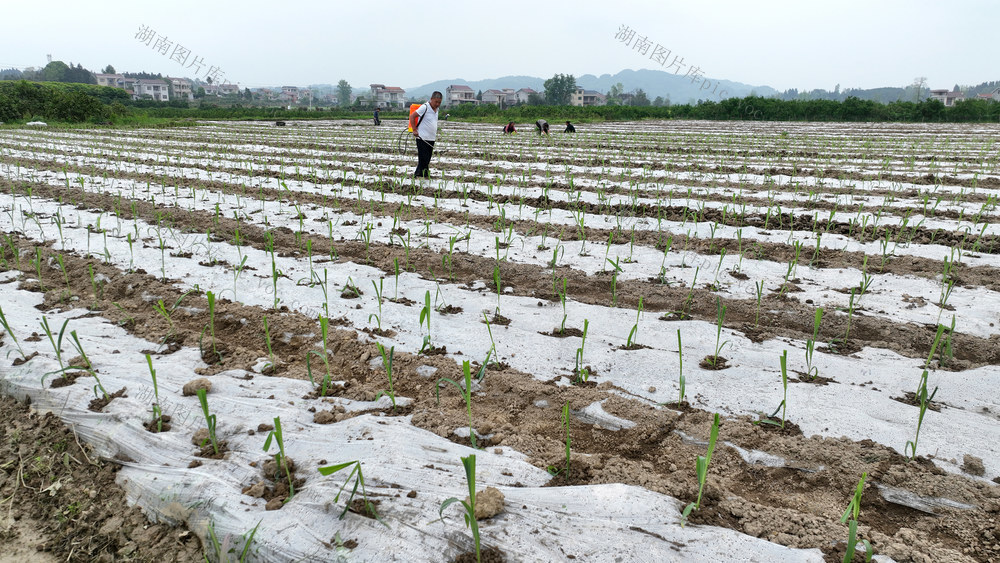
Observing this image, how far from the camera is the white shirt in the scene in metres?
7.31

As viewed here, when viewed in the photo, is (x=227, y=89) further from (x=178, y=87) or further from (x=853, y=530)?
(x=853, y=530)

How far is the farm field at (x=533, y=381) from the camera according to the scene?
1.47 metres

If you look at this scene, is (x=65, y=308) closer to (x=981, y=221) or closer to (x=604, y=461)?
(x=604, y=461)

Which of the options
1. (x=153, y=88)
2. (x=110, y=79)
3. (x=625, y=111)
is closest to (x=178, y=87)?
(x=153, y=88)

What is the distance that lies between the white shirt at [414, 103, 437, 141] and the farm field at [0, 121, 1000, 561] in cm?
251

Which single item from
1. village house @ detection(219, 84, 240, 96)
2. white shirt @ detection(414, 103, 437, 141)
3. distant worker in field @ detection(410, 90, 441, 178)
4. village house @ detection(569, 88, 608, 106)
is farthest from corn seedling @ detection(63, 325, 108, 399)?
village house @ detection(219, 84, 240, 96)

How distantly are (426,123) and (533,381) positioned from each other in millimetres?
5834

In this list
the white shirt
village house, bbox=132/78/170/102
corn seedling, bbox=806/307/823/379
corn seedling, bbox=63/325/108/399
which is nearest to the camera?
corn seedling, bbox=63/325/108/399

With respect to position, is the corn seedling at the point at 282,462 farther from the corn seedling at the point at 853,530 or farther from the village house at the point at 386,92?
the village house at the point at 386,92

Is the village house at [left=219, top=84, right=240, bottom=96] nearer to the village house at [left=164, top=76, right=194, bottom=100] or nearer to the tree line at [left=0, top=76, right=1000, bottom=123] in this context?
the village house at [left=164, top=76, right=194, bottom=100]

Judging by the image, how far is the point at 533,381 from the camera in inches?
90.0

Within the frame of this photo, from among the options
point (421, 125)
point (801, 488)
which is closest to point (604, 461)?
point (801, 488)

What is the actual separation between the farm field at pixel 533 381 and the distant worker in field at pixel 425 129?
98.6 inches

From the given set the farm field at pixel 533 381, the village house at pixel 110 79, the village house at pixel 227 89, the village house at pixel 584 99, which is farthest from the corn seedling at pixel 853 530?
the village house at pixel 110 79
